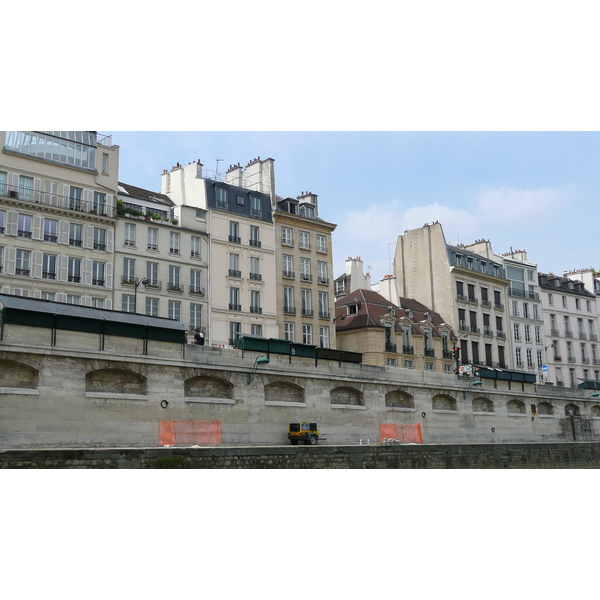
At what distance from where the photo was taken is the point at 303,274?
4684 cm

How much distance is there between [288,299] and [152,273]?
9.72 metres

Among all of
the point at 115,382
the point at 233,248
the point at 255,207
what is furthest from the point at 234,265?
the point at 115,382

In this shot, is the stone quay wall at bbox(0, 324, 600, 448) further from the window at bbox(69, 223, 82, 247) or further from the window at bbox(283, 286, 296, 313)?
the window at bbox(69, 223, 82, 247)

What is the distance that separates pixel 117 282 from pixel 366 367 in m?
13.8

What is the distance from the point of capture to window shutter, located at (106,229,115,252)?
37.6 meters

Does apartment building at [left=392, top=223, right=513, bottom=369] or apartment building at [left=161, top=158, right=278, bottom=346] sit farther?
apartment building at [left=392, top=223, right=513, bottom=369]

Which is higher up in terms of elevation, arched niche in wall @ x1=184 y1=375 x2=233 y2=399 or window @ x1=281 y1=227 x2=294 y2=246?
window @ x1=281 y1=227 x2=294 y2=246

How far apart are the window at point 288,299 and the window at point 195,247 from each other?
654 centimetres

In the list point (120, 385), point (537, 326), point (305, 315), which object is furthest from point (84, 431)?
point (537, 326)

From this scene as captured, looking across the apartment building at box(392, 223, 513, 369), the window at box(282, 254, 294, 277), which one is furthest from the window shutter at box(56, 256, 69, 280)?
the apartment building at box(392, 223, 513, 369)

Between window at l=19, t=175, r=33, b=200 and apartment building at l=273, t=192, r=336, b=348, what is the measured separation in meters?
15.9

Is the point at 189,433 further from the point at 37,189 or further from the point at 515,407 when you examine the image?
the point at 515,407

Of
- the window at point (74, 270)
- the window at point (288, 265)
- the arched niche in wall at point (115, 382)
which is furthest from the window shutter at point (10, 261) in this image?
the window at point (288, 265)

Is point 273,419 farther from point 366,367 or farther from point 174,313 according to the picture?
point 174,313
